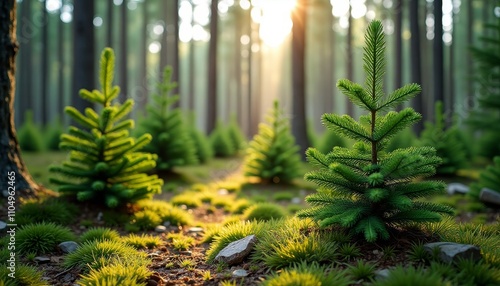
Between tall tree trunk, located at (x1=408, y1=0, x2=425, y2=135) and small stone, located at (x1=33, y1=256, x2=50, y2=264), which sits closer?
small stone, located at (x1=33, y1=256, x2=50, y2=264)

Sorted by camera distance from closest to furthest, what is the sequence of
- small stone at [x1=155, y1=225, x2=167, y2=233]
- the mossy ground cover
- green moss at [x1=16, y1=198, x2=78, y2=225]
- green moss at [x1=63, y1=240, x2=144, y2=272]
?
the mossy ground cover → green moss at [x1=63, y1=240, x2=144, y2=272] → green moss at [x1=16, y1=198, x2=78, y2=225] → small stone at [x1=155, y1=225, x2=167, y2=233]

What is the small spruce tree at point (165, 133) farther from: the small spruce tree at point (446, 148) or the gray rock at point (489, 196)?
the gray rock at point (489, 196)

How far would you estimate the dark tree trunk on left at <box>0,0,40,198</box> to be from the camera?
5.68 meters

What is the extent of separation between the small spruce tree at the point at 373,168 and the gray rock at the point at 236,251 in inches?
24.2

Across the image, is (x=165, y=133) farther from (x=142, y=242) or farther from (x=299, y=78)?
(x=299, y=78)

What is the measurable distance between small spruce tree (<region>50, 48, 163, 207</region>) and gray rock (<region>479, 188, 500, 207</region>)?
5623mm

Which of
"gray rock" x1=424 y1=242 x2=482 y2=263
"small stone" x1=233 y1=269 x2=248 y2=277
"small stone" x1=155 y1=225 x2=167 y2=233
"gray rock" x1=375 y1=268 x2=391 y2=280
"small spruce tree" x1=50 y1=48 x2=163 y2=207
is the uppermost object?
"small spruce tree" x1=50 y1=48 x2=163 y2=207

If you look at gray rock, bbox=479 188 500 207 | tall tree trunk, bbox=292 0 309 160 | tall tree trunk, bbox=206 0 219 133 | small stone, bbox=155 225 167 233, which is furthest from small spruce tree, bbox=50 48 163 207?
tall tree trunk, bbox=206 0 219 133

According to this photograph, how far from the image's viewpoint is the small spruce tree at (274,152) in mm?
9516

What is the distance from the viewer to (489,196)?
6.88 meters

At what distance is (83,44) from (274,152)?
523 cm

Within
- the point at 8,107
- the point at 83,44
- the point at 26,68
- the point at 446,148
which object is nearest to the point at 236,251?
the point at 8,107

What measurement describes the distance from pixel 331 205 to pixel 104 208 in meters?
3.77

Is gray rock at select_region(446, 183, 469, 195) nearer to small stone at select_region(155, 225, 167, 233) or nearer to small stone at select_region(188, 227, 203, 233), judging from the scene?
small stone at select_region(188, 227, 203, 233)
